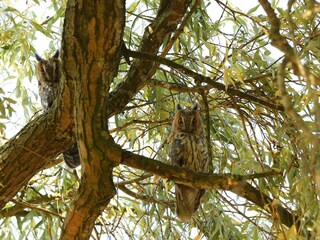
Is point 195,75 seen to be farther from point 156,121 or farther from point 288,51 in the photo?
point 288,51

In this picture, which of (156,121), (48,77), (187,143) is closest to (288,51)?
(156,121)

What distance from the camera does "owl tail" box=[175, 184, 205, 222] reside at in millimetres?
2822

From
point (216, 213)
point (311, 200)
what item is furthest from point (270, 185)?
point (216, 213)

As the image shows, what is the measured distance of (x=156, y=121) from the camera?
2854 mm

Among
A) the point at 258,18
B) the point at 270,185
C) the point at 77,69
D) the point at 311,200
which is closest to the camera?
the point at 311,200

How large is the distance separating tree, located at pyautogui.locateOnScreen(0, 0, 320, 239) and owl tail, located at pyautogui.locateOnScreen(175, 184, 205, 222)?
6 cm

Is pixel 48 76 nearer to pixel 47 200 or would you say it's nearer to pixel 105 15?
pixel 47 200

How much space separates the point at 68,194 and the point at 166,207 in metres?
0.50

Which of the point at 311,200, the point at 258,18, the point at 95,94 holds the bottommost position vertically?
the point at 311,200

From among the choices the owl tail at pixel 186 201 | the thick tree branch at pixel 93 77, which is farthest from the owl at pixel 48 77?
the thick tree branch at pixel 93 77

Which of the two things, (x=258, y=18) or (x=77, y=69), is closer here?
(x=77, y=69)

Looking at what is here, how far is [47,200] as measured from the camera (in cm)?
305

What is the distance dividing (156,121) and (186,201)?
0.38m

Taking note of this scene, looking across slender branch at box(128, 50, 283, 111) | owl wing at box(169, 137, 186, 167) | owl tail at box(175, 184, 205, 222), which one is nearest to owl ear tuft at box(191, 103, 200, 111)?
owl wing at box(169, 137, 186, 167)
